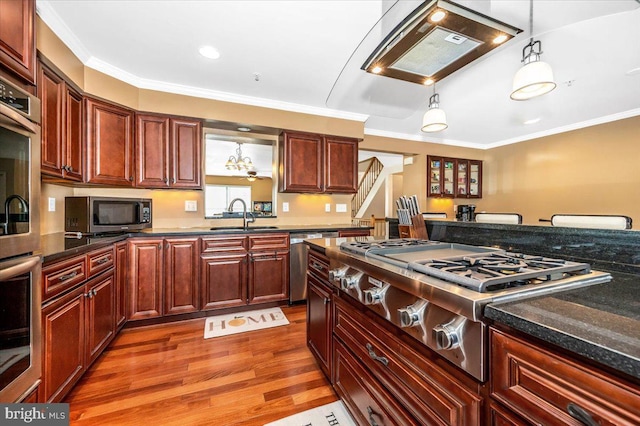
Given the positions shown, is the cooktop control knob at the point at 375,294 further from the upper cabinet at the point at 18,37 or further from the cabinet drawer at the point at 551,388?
the upper cabinet at the point at 18,37

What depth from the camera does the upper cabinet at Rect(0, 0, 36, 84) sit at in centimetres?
121

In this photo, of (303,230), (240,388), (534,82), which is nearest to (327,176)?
(303,230)

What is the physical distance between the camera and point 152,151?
2.93 meters

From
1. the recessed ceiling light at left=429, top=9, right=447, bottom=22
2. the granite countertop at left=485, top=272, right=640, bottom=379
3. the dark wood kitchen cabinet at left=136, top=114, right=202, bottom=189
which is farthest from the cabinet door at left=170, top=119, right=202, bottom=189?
the granite countertop at left=485, top=272, right=640, bottom=379

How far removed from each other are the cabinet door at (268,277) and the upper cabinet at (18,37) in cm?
222

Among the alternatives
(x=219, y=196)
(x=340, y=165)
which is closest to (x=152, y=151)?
(x=219, y=196)

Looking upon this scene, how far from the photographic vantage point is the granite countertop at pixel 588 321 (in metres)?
0.47

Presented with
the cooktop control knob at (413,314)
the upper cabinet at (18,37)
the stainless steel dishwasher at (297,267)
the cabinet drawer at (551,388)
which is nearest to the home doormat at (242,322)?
the stainless steel dishwasher at (297,267)

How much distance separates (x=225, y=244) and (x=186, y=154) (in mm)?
1137

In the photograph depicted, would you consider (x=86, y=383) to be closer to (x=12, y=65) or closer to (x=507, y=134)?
(x=12, y=65)

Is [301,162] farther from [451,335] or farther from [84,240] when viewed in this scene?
[451,335]

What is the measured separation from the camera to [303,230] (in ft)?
10.8

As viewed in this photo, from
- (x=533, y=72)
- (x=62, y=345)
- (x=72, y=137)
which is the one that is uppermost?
(x=533, y=72)

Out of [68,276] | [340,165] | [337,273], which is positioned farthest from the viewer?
[340,165]
